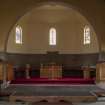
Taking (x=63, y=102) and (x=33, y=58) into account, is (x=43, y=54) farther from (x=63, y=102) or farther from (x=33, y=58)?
(x=63, y=102)

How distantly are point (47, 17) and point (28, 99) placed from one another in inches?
510

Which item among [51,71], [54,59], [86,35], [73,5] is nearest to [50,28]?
[54,59]

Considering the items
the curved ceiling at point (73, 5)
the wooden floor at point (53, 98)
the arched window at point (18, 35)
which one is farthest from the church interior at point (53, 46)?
the wooden floor at point (53, 98)

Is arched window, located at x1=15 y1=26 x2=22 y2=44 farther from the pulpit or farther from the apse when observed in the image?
the pulpit

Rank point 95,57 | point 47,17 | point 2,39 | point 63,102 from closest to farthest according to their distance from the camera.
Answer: point 63,102, point 2,39, point 95,57, point 47,17

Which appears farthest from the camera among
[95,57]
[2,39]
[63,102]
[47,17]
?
[47,17]

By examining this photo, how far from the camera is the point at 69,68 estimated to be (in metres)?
21.5

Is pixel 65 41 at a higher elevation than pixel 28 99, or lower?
higher

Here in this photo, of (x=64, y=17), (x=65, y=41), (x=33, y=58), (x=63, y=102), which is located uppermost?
(x=64, y=17)

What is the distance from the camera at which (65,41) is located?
22297mm

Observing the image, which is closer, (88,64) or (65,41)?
(88,64)

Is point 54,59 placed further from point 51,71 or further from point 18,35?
point 18,35

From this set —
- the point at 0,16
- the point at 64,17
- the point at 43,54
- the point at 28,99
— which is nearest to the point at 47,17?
the point at 64,17

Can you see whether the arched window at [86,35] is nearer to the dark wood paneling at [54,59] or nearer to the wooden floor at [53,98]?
the dark wood paneling at [54,59]
